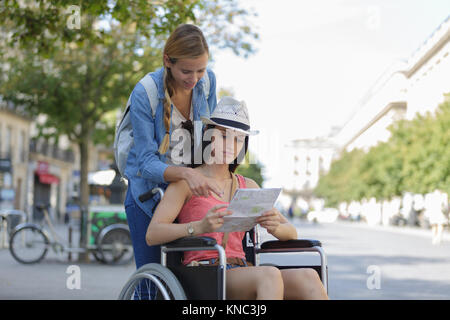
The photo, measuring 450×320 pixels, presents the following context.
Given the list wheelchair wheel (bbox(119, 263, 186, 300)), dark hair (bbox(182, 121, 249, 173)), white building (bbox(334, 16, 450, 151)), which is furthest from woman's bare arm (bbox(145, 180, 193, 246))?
white building (bbox(334, 16, 450, 151))

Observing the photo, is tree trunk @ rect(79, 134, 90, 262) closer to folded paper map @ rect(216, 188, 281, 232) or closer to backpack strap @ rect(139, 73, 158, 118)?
backpack strap @ rect(139, 73, 158, 118)

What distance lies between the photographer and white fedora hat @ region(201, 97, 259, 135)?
3.55 m

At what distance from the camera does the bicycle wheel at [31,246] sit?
13570 millimetres

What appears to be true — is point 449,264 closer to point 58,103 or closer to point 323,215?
point 58,103

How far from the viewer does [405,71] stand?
49312 mm

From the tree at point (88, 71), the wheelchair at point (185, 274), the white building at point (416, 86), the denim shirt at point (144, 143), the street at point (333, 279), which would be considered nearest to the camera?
the wheelchair at point (185, 274)

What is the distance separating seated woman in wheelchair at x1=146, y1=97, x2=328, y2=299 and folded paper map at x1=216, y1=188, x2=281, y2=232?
6 centimetres

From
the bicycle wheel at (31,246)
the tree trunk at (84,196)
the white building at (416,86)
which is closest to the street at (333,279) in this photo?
the bicycle wheel at (31,246)

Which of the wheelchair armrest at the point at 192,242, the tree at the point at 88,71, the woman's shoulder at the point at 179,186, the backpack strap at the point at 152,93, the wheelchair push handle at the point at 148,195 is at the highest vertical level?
the tree at the point at 88,71

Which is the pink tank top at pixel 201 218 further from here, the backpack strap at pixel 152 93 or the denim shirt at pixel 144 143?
the backpack strap at pixel 152 93

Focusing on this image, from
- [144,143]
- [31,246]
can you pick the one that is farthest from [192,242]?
[31,246]

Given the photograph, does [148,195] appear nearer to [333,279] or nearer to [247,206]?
[247,206]
